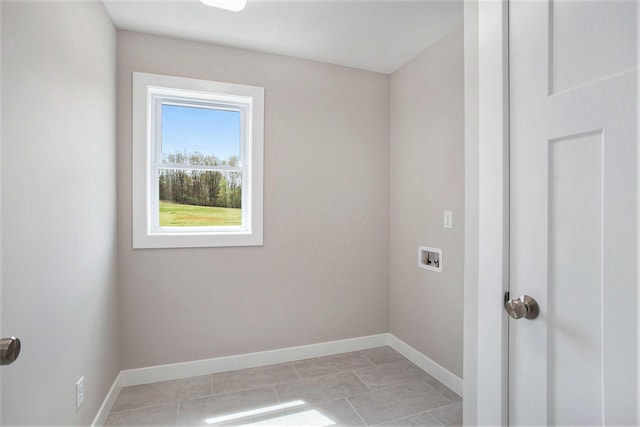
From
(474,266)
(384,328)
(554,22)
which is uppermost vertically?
(554,22)

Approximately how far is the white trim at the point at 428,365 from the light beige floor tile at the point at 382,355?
1.8 inches

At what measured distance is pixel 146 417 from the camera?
1.89 meters

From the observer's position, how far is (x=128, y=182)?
222 centimetres

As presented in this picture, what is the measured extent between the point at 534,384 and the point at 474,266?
39 cm

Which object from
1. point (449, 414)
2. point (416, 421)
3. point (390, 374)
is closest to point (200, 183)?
point (390, 374)

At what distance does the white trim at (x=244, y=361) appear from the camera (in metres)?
2.27

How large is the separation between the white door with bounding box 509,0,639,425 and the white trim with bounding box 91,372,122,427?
6.60 feet

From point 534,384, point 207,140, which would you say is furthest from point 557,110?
point 207,140

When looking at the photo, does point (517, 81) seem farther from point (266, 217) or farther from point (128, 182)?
point (128, 182)

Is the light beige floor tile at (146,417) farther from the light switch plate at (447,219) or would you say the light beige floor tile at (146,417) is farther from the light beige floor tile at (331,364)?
the light switch plate at (447,219)

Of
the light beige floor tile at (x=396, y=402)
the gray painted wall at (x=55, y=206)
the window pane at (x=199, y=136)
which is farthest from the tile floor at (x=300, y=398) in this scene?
the window pane at (x=199, y=136)

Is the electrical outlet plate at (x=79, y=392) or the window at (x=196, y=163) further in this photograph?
the window at (x=196, y=163)

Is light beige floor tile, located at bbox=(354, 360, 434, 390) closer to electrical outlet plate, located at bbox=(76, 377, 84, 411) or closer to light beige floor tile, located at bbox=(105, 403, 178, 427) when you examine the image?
light beige floor tile, located at bbox=(105, 403, 178, 427)

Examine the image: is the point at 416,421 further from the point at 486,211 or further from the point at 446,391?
the point at 486,211
